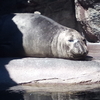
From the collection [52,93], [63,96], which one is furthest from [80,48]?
[63,96]

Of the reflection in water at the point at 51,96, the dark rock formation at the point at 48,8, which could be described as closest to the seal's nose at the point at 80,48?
the reflection in water at the point at 51,96

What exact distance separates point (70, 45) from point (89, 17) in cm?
238

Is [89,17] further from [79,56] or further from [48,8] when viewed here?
[79,56]

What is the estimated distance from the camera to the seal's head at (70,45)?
16.8 feet

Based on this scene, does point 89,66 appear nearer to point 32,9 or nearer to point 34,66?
point 34,66

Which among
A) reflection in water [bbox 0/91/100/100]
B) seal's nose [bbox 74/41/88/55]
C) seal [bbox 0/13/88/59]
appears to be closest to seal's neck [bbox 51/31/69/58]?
seal [bbox 0/13/88/59]

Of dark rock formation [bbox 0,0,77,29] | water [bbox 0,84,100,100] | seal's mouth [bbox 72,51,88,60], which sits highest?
dark rock formation [bbox 0,0,77,29]

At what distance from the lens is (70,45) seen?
5238 millimetres

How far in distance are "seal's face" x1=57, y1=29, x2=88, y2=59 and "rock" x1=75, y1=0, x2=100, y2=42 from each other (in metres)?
1.97

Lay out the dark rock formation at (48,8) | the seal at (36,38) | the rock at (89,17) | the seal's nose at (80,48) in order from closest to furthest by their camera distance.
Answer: the seal's nose at (80,48) < the seal at (36,38) < the rock at (89,17) < the dark rock formation at (48,8)

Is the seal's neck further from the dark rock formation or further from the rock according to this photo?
the dark rock formation

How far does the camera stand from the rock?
289 inches

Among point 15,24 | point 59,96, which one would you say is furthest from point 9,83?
point 15,24

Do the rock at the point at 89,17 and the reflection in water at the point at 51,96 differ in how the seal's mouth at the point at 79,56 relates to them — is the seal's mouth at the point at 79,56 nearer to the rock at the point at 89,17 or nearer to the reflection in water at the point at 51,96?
the reflection in water at the point at 51,96
